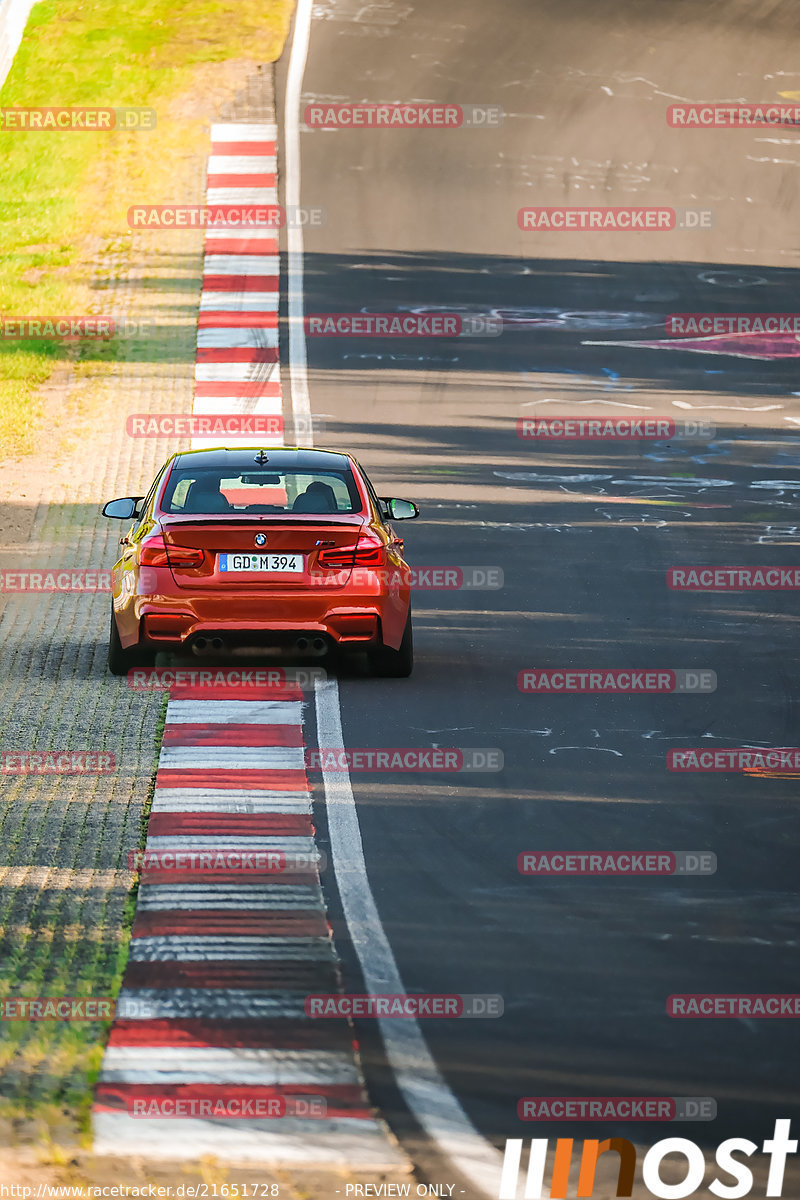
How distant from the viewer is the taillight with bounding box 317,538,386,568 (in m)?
12.3

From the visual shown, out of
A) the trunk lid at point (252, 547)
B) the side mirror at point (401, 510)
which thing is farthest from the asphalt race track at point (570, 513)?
the side mirror at point (401, 510)

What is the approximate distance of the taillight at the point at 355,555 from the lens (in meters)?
12.3

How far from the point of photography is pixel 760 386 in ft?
81.1

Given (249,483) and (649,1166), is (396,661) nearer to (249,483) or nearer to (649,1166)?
(249,483)

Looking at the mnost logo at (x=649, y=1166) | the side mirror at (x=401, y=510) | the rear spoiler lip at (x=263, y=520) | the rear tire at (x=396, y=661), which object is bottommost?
the rear tire at (x=396, y=661)

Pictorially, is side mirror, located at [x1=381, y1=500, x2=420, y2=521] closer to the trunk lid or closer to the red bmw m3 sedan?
the red bmw m3 sedan

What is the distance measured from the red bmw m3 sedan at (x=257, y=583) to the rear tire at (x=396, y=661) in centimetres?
6

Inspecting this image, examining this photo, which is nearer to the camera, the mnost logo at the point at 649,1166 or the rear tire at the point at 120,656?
the mnost logo at the point at 649,1166

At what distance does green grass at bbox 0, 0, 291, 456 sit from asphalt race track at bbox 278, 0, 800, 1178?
8.12 feet

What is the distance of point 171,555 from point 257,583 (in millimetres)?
597

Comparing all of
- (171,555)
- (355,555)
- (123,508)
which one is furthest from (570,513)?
(171,555)

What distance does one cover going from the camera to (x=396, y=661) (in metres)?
12.8

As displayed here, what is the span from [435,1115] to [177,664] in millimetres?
7312

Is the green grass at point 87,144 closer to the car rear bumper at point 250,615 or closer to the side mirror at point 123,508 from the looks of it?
the side mirror at point 123,508
